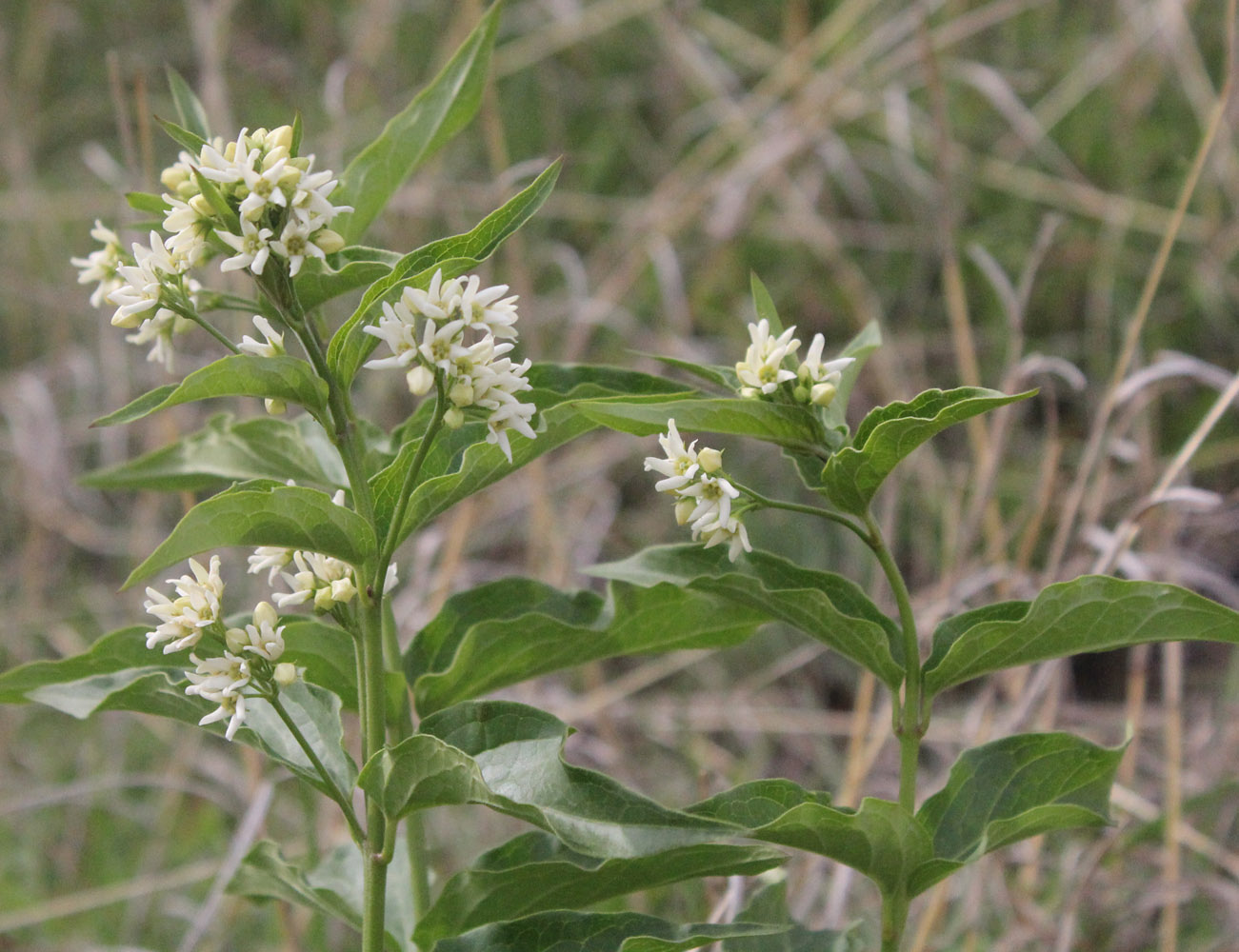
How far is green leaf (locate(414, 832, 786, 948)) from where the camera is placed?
1.25 metres

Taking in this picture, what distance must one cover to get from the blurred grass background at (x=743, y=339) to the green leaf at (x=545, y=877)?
1083 mm

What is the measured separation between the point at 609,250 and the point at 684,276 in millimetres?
289

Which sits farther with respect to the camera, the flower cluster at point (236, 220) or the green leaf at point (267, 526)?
the flower cluster at point (236, 220)

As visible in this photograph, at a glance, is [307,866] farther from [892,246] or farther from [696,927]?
[892,246]

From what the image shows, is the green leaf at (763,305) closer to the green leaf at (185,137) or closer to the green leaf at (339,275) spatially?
the green leaf at (339,275)

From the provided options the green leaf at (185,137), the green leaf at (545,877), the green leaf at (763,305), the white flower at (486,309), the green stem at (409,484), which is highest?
the green leaf at (185,137)

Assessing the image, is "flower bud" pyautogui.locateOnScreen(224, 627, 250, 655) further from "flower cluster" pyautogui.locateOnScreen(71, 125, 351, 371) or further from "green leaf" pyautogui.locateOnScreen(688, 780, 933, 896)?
"green leaf" pyautogui.locateOnScreen(688, 780, 933, 896)

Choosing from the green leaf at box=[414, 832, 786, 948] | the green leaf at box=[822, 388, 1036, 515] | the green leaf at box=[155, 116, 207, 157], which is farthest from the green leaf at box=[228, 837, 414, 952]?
the green leaf at box=[155, 116, 207, 157]

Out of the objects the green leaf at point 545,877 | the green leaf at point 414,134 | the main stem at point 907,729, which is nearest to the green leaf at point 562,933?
the green leaf at point 545,877

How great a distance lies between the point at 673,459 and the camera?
4.13 feet

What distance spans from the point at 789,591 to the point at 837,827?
0.24 meters

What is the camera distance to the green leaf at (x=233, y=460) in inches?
59.4

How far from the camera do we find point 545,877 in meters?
1.32

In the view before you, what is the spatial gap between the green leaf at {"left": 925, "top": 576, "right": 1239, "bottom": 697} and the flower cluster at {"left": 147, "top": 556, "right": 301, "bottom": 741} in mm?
714
